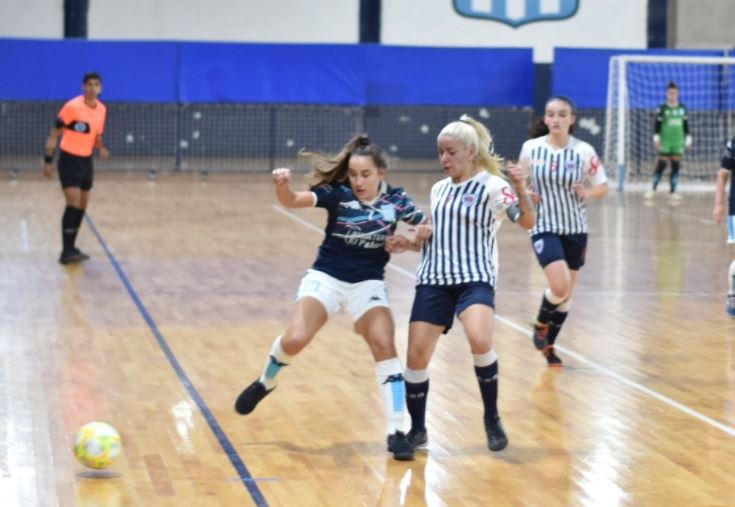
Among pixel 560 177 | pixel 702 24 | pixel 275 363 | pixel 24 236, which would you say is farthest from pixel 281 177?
pixel 702 24

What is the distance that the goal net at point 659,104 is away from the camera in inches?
1134

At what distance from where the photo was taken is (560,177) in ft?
33.2

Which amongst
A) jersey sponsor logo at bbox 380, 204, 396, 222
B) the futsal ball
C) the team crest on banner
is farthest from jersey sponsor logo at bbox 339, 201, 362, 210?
the team crest on banner

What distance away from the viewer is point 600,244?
18547 millimetres

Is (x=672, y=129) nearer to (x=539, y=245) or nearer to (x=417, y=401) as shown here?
(x=539, y=245)

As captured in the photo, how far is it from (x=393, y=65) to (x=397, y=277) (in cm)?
1529

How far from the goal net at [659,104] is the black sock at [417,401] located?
20821mm

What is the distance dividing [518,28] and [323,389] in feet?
87.8

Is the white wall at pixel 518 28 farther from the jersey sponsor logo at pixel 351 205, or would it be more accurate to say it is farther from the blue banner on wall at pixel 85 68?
the jersey sponsor logo at pixel 351 205

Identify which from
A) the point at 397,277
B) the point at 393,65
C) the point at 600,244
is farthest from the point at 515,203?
the point at 393,65

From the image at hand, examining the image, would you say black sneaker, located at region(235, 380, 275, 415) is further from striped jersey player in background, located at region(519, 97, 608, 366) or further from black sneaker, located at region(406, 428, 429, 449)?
striped jersey player in background, located at region(519, 97, 608, 366)

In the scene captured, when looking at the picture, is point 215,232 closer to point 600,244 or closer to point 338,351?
point 600,244

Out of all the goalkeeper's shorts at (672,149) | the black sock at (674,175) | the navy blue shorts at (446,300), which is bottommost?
the navy blue shorts at (446,300)

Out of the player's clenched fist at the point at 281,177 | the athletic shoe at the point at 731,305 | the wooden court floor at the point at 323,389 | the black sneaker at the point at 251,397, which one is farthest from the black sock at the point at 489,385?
the athletic shoe at the point at 731,305
